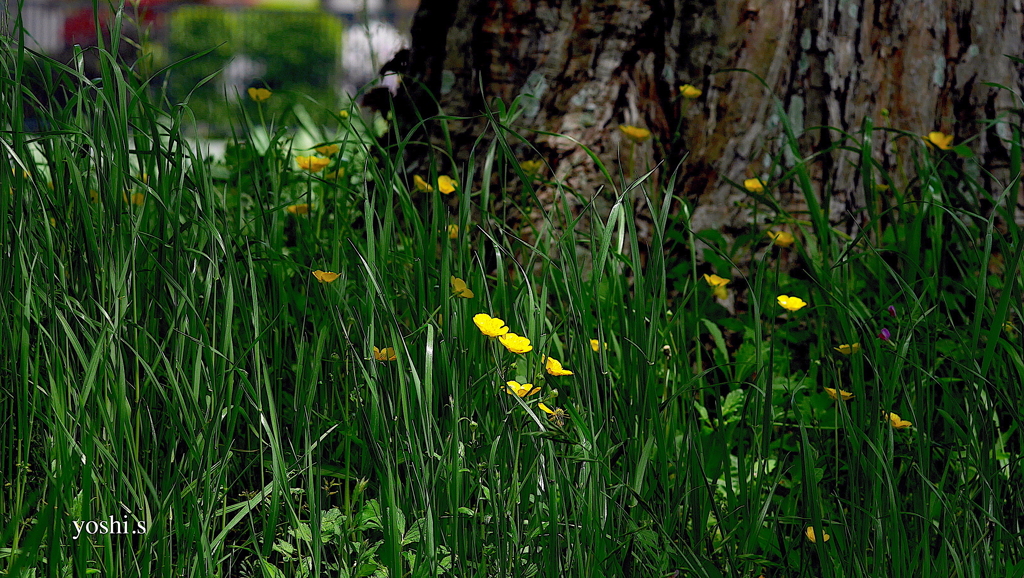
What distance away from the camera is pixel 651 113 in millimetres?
2264

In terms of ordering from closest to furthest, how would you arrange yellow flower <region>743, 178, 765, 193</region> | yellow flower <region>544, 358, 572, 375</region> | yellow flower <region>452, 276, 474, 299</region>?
1. yellow flower <region>544, 358, 572, 375</region>
2. yellow flower <region>452, 276, 474, 299</region>
3. yellow flower <region>743, 178, 765, 193</region>

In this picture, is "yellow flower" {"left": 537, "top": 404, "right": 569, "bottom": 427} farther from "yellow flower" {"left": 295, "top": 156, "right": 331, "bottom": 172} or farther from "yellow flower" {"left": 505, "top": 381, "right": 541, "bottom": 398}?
"yellow flower" {"left": 295, "top": 156, "right": 331, "bottom": 172}

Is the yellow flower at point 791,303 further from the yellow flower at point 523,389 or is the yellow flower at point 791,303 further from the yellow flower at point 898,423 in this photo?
the yellow flower at point 523,389

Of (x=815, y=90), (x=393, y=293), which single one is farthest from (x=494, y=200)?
(x=815, y=90)

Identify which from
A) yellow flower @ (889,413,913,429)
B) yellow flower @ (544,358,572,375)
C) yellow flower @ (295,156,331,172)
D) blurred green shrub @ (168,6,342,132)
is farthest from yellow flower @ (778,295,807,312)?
blurred green shrub @ (168,6,342,132)

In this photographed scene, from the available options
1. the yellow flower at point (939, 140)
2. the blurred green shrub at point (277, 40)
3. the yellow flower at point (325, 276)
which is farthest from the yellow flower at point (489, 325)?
the blurred green shrub at point (277, 40)

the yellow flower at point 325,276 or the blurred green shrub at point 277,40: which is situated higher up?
the yellow flower at point 325,276

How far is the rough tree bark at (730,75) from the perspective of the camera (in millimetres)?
2189

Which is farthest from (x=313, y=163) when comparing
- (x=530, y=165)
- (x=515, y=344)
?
(x=515, y=344)

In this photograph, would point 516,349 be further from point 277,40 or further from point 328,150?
point 277,40

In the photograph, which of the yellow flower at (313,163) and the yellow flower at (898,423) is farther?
the yellow flower at (313,163)

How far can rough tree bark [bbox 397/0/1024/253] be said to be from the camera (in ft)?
7.18

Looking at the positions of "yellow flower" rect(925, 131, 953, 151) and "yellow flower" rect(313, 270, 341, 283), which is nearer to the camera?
"yellow flower" rect(313, 270, 341, 283)

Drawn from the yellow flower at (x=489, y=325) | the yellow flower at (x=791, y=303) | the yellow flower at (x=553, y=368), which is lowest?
the yellow flower at (x=791, y=303)
